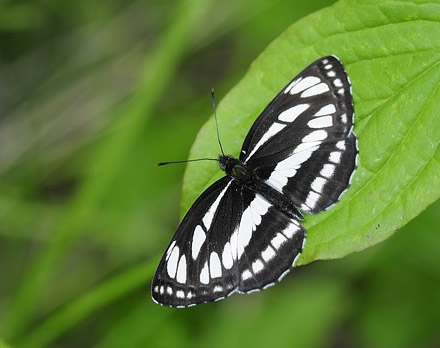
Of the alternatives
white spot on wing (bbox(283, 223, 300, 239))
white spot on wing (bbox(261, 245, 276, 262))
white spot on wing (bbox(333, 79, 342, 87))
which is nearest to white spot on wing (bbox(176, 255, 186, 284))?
white spot on wing (bbox(261, 245, 276, 262))

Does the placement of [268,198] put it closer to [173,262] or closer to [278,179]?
[278,179]

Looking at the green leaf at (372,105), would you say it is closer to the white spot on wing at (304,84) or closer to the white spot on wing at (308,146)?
the white spot on wing at (304,84)

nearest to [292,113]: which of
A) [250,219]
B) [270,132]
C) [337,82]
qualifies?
[270,132]

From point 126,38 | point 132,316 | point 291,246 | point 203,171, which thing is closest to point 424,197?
point 291,246

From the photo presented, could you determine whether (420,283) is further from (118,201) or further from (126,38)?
(126,38)

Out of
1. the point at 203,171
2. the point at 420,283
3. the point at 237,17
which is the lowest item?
the point at 420,283

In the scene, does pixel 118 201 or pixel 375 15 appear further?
pixel 118 201

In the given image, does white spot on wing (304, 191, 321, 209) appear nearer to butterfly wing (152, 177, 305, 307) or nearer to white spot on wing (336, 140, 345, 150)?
butterfly wing (152, 177, 305, 307)
